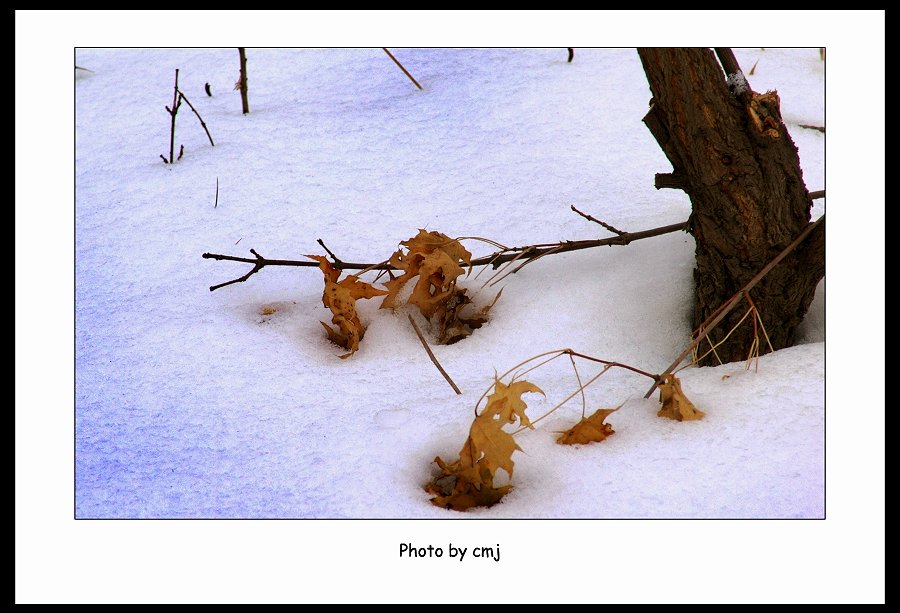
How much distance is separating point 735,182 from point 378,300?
58 centimetres

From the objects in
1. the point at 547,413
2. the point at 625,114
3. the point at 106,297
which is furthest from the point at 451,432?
the point at 625,114

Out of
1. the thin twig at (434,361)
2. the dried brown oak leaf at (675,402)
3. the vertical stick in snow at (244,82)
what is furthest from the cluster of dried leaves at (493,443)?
the vertical stick in snow at (244,82)

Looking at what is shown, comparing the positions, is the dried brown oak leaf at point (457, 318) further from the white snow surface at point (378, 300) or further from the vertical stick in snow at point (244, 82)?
the vertical stick in snow at point (244, 82)

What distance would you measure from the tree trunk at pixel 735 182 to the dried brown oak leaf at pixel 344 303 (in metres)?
0.48

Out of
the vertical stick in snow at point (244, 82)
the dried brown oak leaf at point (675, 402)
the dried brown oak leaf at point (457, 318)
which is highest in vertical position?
the vertical stick in snow at point (244, 82)

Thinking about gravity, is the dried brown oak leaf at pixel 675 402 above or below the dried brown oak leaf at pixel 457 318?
above

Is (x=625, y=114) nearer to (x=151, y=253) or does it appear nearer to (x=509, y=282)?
(x=509, y=282)

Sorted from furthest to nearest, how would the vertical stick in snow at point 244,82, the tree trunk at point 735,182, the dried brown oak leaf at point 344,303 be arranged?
the vertical stick in snow at point 244,82 → the dried brown oak leaf at point 344,303 → the tree trunk at point 735,182

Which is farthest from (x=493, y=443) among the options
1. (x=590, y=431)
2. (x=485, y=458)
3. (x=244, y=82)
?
(x=244, y=82)

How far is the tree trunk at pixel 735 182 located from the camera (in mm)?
1113

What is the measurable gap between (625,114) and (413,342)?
2.71ft

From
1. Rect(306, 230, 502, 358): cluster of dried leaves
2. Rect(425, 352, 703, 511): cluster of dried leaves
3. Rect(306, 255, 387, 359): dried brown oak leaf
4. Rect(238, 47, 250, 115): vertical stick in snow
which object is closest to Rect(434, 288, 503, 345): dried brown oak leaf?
Rect(306, 230, 502, 358): cluster of dried leaves

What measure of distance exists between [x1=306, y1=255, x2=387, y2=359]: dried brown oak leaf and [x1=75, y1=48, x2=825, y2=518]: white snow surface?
0.02 m

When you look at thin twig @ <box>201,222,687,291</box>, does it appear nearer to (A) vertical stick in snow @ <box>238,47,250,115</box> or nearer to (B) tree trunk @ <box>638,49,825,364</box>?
(B) tree trunk @ <box>638,49,825,364</box>
